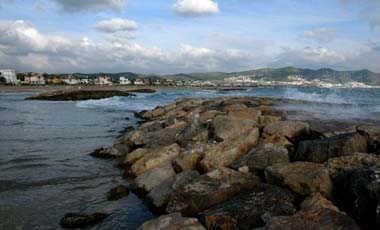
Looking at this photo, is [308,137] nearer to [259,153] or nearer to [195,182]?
[259,153]

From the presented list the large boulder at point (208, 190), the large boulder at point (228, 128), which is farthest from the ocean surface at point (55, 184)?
the large boulder at point (228, 128)

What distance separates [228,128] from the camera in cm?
1119

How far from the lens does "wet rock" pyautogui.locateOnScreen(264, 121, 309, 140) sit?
10.3 metres

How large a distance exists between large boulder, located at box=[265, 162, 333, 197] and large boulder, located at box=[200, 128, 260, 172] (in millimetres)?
1704

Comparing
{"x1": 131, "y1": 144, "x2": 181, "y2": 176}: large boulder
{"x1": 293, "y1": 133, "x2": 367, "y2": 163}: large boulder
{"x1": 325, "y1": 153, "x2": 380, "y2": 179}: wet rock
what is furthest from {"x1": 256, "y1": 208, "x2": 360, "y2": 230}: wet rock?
{"x1": 131, "y1": 144, "x2": 181, "y2": 176}: large boulder

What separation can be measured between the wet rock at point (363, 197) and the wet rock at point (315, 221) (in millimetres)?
308

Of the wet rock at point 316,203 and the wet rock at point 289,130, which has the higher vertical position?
the wet rock at point 289,130

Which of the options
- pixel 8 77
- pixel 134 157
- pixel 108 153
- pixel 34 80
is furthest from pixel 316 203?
pixel 34 80

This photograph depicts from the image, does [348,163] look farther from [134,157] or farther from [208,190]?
[134,157]

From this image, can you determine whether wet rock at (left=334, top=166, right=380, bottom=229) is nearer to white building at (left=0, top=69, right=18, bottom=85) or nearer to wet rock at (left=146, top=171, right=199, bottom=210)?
wet rock at (left=146, top=171, right=199, bottom=210)

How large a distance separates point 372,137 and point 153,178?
5113 millimetres

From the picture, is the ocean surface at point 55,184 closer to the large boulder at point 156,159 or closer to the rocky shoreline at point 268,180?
the large boulder at point 156,159

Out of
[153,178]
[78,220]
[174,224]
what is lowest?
[78,220]

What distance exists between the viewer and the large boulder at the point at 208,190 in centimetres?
732
